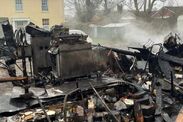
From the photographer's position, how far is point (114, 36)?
34.0 m

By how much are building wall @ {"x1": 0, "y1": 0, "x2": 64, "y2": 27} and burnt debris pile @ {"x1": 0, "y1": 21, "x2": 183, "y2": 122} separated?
853 inches

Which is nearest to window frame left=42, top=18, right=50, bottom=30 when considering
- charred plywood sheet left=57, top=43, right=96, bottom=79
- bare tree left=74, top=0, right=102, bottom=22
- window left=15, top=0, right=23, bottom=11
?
window left=15, top=0, right=23, bottom=11

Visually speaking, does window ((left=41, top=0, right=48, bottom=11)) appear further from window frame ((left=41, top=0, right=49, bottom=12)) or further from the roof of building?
the roof of building

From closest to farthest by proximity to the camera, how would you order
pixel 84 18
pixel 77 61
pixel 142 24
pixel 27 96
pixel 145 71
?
pixel 27 96
pixel 77 61
pixel 145 71
pixel 142 24
pixel 84 18

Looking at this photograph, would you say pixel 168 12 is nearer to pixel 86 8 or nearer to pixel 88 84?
pixel 86 8

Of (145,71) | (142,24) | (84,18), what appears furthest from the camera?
(84,18)

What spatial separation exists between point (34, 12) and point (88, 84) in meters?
27.8

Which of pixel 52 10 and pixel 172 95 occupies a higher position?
pixel 52 10

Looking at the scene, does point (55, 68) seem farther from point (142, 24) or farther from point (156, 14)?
point (156, 14)

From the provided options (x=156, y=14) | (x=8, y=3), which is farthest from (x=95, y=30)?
(x=8, y=3)

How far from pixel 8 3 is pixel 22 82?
26862mm

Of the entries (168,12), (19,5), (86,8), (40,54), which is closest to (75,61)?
(40,54)

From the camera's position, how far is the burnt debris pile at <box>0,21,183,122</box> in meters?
7.06

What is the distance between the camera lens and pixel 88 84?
871cm
